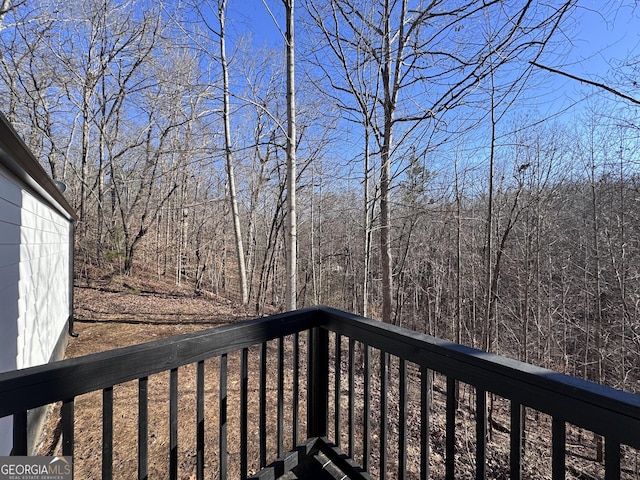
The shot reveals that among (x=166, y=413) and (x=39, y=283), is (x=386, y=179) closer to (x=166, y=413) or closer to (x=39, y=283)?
(x=166, y=413)

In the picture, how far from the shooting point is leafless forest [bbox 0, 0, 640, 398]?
13.9ft

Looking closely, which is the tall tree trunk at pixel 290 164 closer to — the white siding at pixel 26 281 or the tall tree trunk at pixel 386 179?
the tall tree trunk at pixel 386 179

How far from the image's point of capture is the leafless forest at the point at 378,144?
423 centimetres

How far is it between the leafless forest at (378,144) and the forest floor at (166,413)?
152 centimetres

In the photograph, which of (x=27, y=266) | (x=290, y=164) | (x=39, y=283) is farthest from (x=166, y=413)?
(x=290, y=164)

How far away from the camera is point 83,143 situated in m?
9.63

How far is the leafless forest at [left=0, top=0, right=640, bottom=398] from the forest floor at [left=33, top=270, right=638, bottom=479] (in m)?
1.52

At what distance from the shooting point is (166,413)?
2969mm

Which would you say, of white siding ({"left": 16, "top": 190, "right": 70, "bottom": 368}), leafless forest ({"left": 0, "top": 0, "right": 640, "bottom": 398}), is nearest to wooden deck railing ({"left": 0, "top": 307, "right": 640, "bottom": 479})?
white siding ({"left": 16, "top": 190, "right": 70, "bottom": 368})

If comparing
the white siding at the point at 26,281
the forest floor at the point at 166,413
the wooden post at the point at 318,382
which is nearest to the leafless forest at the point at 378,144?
the forest floor at the point at 166,413

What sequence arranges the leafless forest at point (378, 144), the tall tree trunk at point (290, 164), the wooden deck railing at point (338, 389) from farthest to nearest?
the tall tree trunk at point (290, 164)
the leafless forest at point (378, 144)
the wooden deck railing at point (338, 389)

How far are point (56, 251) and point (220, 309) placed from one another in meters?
3.55

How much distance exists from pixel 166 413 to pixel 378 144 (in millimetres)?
4868

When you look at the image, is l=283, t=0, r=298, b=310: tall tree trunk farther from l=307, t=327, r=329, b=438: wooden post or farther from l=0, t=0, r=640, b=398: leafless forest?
l=307, t=327, r=329, b=438: wooden post
